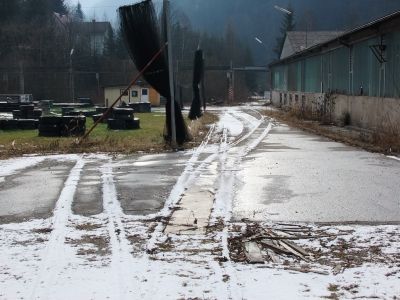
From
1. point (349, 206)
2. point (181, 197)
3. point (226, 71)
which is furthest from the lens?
point (226, 71)

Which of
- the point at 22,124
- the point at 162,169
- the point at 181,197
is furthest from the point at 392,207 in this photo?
the point at 22,124

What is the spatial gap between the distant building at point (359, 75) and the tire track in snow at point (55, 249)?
13.2 metres

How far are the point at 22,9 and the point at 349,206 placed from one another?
284 ft

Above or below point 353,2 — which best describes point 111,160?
below

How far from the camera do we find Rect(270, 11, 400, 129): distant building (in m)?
20.4

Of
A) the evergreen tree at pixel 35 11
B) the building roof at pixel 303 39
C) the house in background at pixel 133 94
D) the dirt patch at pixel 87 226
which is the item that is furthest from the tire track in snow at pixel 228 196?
the evergreen tree at pixel 35 11

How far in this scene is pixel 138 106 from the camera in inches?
1834

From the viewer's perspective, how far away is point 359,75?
2495cm

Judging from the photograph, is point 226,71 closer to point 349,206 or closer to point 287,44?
point 287,44

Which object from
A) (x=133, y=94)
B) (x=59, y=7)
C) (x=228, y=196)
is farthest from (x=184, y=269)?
(x=59, y=7)

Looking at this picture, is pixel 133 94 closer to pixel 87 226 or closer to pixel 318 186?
pixel 318 186

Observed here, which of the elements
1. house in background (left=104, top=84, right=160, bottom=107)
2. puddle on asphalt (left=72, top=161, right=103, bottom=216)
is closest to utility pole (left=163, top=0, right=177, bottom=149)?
puddle on asphalt (left=72, top=161, right=103, bottom=216)

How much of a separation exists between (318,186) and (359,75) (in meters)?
16.5

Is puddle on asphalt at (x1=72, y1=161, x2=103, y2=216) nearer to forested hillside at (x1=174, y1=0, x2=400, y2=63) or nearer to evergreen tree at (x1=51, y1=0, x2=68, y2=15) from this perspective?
forested hillside at (x1=174, y1=0, x2=400, y2=63)
